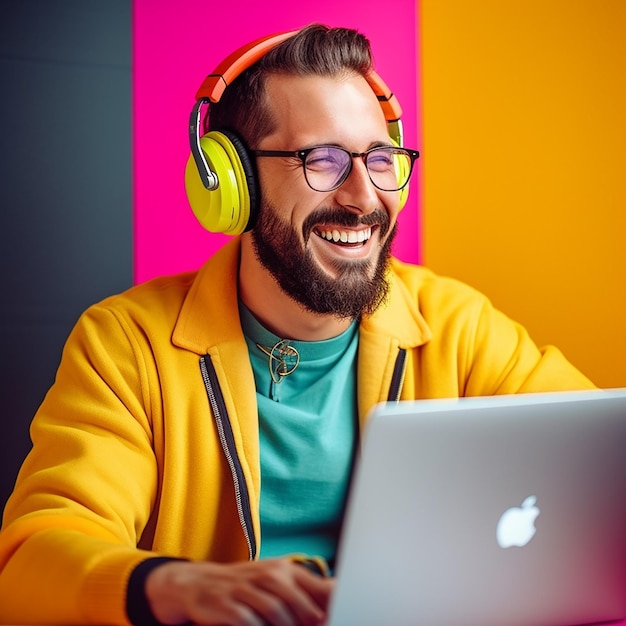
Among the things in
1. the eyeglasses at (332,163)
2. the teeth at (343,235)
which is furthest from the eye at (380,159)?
the teeth at (343,235)

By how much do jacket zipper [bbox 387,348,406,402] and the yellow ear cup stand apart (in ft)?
1.34

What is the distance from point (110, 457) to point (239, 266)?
536 millimetres

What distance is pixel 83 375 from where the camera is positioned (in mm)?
1704

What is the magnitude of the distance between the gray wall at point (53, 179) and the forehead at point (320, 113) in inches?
20.6

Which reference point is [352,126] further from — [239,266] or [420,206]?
[420,206]

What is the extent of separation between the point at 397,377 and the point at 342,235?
301 mm

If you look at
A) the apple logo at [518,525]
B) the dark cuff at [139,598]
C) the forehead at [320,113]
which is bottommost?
the dark cuff at [139,598]

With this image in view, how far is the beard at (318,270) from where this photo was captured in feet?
5.93

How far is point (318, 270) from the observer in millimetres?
1825

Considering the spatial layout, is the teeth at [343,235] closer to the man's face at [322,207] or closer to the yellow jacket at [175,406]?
the man's face at [322,207]

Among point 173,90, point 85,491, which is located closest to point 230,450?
point 85,491

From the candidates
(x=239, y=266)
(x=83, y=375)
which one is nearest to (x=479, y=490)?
(x=83, y=375)

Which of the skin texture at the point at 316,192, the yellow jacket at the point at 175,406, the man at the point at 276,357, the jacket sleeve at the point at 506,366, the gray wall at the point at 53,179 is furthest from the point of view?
the gray wall at the point at 53,179

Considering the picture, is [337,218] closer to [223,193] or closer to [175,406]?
[223,193]
